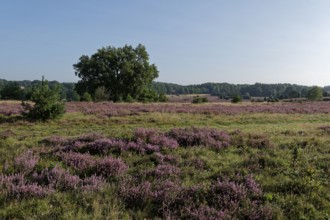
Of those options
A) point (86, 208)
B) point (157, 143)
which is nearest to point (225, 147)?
point (157, 143)

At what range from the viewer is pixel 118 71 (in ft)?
243

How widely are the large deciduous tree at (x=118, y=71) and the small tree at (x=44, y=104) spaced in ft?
156

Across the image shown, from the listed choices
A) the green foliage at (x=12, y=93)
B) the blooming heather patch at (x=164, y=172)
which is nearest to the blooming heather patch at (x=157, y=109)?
the blooming heather patch at (x=164, y=172)

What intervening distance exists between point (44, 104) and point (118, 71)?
54578mm

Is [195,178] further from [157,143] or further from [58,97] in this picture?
[58,97]

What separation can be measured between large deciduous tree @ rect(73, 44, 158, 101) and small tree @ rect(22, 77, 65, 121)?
4752 centimetres

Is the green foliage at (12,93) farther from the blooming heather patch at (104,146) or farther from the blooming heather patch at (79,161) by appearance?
the blooming heather patch at (79,161)

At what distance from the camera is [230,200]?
5.66 m

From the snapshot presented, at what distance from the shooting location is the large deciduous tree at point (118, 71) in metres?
71.1

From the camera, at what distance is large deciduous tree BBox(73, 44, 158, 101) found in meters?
71.1

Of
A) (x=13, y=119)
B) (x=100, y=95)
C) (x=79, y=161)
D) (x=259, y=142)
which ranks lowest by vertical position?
(x=13, y=119)

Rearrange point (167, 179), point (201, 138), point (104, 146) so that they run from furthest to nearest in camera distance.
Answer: point (201, 138), point (104, 146), point (167, 179)

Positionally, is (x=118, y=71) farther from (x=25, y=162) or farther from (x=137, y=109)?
(x=25, y=162)

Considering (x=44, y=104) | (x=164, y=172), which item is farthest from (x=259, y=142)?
(x=44, y=104)
